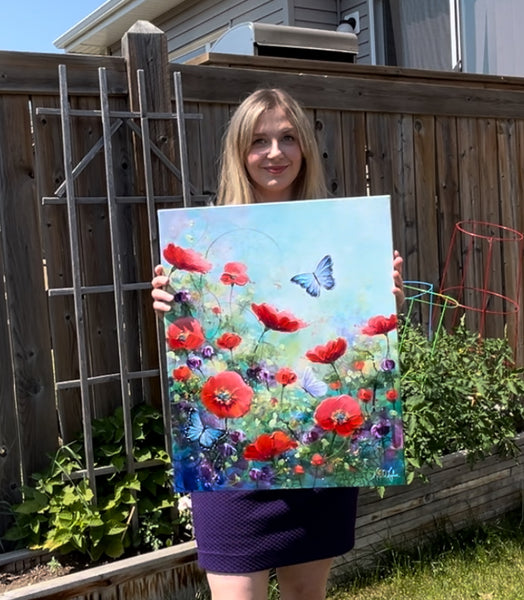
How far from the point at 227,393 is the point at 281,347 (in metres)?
0.16

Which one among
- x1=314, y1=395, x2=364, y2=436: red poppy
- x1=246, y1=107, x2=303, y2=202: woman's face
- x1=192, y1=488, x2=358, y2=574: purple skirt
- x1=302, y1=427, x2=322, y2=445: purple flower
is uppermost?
x1=246, y1=107, x2=303, y2=202: woman's face

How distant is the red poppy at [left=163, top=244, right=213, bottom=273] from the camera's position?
1587 millimetres

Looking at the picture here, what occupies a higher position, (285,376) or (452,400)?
(285,376)

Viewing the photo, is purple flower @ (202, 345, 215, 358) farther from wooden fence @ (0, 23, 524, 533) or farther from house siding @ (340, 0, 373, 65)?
house siding @ (340, 0, 373, 65)

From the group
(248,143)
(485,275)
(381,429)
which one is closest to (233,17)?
(485,275)

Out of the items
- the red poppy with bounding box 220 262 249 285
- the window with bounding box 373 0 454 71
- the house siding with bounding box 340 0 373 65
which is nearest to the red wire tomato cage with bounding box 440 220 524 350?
the red poppy with bounding box 220 262 249 285

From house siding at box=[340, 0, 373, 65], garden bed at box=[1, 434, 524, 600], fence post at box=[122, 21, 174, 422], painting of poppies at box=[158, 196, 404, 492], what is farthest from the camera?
house siding at box=[340, 0, 373, 65]

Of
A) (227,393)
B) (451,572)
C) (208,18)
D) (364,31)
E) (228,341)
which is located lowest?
(451,572)

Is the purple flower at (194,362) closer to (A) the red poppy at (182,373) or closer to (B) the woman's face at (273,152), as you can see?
(A) the red poppy at (182,373)

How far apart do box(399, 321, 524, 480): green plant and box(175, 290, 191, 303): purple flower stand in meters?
1.46

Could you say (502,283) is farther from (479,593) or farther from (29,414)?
(29,414)

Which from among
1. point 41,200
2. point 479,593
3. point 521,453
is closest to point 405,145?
point 521,453

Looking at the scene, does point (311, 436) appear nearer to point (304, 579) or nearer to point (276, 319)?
point (276, 319)

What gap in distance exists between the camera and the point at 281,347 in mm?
1582
